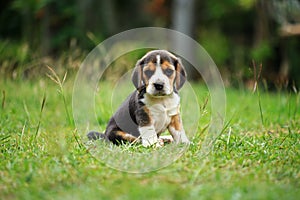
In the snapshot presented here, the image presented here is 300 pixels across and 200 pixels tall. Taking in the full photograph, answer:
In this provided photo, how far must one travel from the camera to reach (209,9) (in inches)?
619

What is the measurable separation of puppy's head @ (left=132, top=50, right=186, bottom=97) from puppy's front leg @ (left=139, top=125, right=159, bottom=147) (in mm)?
372

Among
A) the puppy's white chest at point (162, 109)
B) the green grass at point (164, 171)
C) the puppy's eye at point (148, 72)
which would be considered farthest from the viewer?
the puppy's white chest at point (162, 109)

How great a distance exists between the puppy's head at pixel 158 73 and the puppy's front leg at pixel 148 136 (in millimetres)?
372

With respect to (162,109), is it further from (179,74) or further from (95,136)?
(95,136)

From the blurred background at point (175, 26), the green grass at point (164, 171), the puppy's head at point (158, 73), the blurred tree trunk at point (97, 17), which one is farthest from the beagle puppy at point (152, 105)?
the blurred tree trunk at point (97, 17)

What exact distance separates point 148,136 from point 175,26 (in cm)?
1030

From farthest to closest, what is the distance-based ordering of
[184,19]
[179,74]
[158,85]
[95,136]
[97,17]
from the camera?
1. [97,17]
2. [184,19]
3. [95,136]
4. [179,74]
5. [158,85]

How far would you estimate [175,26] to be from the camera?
47.5 feet

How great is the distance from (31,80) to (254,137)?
5391mm

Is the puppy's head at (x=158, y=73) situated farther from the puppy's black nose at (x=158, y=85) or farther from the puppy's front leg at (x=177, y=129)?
the puppy's front leg at (x=177, y=129)

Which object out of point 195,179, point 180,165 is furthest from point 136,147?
point 195,179

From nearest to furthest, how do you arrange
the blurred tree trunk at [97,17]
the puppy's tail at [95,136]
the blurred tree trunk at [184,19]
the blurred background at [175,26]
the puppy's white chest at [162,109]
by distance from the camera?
1. the puppy's white chest at [162,109]
2. the puppy's tail at [95,136]
3. the blurred background at [175,26]
4. the blurred tree trunk at [184,19]
5. the blurred tree trunk at [97,17]

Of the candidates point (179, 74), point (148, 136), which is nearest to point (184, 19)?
point (179, 74)

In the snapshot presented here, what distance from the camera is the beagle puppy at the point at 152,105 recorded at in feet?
14.8
